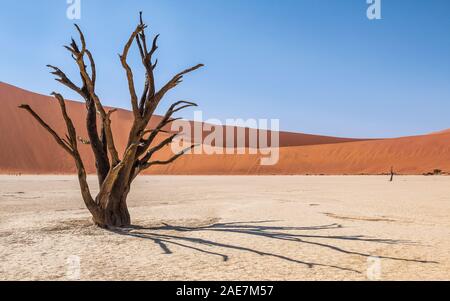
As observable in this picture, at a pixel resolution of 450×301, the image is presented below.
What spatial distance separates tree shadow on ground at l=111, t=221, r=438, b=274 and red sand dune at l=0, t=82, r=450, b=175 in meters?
46.1

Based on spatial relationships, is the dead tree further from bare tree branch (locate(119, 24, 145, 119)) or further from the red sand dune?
the red sand dune

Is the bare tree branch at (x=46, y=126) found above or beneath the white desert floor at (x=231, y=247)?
above

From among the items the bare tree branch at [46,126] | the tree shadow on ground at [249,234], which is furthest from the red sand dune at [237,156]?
the tree shadow on ground at [249,234]

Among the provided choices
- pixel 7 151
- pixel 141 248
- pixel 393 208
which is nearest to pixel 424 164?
pixel 393 208

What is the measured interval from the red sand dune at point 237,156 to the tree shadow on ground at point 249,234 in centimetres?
4609

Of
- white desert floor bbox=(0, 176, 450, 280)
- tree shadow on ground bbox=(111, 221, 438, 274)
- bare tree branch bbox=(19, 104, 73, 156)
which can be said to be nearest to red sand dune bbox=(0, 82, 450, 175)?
bare tree branch bbox=(19, 104, 73, 156)

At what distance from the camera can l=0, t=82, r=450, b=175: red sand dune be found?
5497 cm

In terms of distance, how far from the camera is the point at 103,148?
9.20 metres

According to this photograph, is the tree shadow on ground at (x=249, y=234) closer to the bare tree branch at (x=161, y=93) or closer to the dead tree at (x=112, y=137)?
the dead tree at (x=112, y=137)

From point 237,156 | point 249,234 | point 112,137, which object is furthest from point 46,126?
point 237,156

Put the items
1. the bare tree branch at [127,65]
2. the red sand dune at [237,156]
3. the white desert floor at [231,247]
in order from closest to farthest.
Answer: the white desert floor at [231,247] → the bare tree branch at [127,65] → the red sand dune at [237,156]

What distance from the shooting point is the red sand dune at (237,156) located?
54969 millimetres

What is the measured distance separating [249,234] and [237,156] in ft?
193
